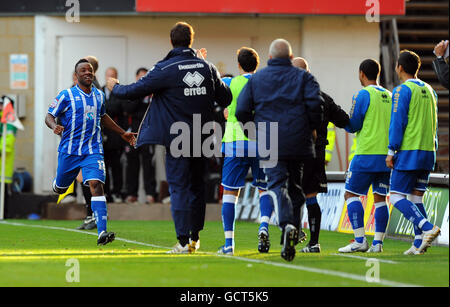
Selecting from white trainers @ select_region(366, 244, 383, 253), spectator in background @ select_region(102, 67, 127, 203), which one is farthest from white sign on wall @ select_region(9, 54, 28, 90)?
white trainers @ select_region(366, 244, 383, 253)

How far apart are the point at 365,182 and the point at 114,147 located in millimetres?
9676

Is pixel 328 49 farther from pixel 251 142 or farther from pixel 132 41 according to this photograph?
pixel 251 142

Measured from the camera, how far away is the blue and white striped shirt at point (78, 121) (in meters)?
12.5

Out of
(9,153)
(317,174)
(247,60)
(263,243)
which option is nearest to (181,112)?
(247,60)

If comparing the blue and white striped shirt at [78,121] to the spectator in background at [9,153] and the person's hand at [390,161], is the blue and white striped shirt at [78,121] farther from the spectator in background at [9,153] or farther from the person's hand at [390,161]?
the spectator in background at [9,153]

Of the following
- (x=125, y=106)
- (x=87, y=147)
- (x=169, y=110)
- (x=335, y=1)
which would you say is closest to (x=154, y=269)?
(x=169, y=110)

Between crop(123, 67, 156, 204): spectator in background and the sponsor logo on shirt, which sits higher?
the sponsor logo on shirt

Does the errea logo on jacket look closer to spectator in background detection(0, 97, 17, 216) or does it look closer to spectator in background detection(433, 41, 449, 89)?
spectator in background detection(433, 41, 449, 89)

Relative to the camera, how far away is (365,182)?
11.2 m

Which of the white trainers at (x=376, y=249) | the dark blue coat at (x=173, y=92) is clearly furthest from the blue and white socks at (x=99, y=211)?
the white trainers at (x=376, y=249)

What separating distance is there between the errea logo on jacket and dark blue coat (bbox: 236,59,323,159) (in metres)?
0.67

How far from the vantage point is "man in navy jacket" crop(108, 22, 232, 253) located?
10.3m

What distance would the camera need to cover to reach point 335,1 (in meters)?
21.2

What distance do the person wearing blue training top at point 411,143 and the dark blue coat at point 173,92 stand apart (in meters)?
1.91
